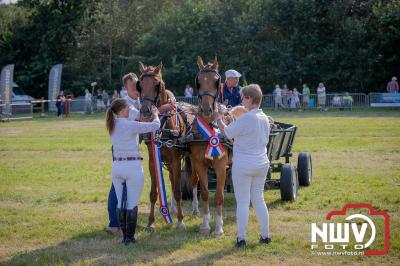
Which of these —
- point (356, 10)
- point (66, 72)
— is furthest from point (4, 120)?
point (356, 10)

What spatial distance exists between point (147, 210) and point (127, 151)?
9.53 ft

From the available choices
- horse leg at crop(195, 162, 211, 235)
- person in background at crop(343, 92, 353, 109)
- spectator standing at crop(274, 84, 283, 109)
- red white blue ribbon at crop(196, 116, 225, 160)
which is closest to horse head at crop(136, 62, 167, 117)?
red white blue ribbon at crop(196, 116, 225, 160)

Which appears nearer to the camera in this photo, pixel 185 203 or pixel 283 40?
pixel 185 203

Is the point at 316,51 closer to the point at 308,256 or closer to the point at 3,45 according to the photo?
the point at 3,45

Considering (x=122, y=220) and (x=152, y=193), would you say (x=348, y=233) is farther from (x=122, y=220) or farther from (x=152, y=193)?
(x=122, y=220)

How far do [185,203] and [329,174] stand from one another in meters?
3.88

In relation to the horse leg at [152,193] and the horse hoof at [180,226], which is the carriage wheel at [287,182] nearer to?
the horse hoof at [180,226]

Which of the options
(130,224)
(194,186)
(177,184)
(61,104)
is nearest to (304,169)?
(194,186)

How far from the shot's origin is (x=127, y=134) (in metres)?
8.11

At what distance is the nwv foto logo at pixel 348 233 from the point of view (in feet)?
25.7

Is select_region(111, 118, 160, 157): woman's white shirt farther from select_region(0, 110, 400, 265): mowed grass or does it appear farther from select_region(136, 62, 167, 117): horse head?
select_region(0, 110, 400, 265): mowed grass

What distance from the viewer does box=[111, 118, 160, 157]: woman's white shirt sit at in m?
8.06

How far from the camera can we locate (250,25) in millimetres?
45469

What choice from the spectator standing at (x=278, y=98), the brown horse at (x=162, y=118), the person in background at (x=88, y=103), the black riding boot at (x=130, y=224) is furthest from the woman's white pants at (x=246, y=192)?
the person in background at (x=88, y=103)
